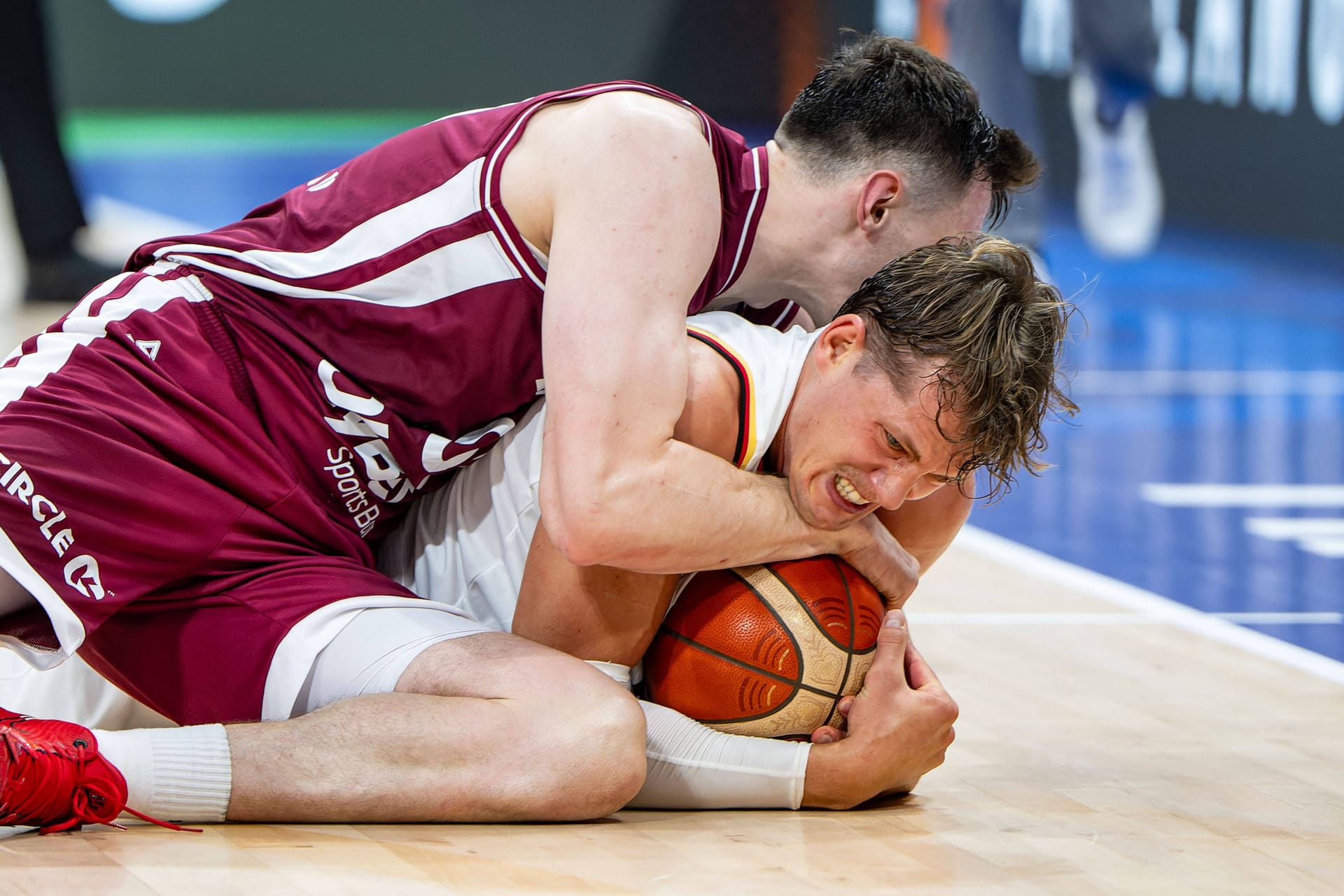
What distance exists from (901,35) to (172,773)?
9.68 metres

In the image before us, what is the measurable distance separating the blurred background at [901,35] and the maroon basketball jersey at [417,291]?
7.51 meters

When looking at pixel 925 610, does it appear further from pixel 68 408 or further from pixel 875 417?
pixel 68 408

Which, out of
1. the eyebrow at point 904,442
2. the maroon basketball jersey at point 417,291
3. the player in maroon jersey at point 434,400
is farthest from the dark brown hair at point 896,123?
the eyebrow at point 904,442

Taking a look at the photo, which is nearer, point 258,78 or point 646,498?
point 646,498

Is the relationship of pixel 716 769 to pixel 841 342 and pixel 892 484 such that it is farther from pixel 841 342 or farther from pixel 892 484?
pixel 841 342

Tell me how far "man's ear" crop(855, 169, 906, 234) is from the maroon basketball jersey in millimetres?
201

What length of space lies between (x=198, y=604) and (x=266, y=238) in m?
0.72

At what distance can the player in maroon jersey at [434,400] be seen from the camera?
263cm

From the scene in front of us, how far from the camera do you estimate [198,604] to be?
2.88m

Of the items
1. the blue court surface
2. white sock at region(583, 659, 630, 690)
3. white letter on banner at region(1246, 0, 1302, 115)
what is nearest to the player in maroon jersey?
white sock at region(583, 659, 630, 690)

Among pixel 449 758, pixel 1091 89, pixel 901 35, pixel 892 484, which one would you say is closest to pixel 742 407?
pixel 892 484

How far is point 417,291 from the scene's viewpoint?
2.93 metres

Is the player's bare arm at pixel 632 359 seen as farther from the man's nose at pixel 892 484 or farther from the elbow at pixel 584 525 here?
the man's nose at pixel 892 484

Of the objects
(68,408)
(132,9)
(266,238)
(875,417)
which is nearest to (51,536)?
(68,408)
